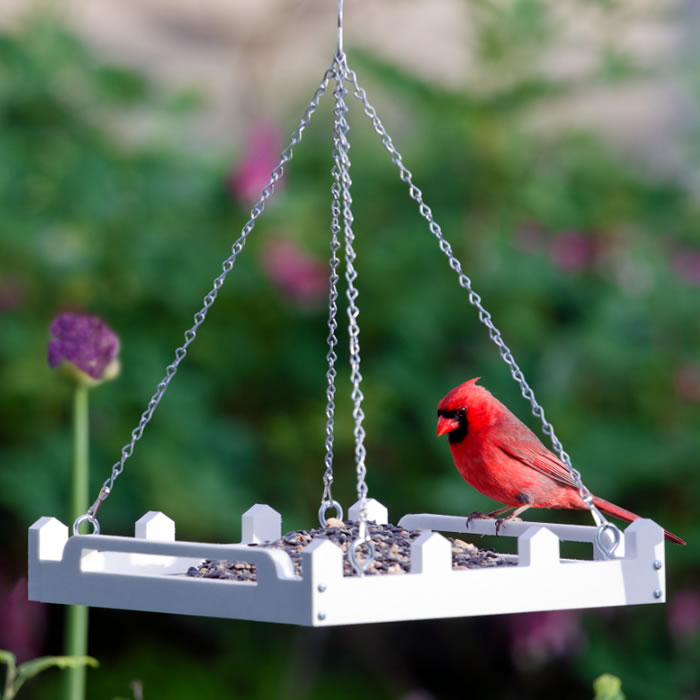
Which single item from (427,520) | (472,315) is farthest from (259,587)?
(472,315)

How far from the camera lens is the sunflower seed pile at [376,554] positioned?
5.57 ft

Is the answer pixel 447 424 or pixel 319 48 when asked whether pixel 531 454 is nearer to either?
pixel 447 424

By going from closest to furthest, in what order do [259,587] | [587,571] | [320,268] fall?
[259,587], [587,571], [320,268]

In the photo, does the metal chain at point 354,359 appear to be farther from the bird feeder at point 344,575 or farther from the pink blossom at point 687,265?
the pink blossom at point 687,265

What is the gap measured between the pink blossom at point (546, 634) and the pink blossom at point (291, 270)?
1.30m

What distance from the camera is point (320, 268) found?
159 inches

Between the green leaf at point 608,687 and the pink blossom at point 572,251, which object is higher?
the pink blossom at point 572,251

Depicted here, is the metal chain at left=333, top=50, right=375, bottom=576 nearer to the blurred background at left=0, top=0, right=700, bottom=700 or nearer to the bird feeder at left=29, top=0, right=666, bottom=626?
the bird feeder at left=29, top=0, right=666, bottom=626

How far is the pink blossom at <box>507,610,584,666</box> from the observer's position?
13.3 ft

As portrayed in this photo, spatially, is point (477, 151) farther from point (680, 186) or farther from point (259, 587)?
point (259, 587)

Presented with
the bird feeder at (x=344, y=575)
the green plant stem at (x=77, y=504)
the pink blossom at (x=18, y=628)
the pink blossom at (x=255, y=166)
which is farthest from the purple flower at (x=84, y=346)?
the pink blossom at (x=18, y=628)

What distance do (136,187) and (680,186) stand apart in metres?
2.14

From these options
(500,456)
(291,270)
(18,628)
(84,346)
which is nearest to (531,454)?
(500,456)

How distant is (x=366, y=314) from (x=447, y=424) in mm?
2413
